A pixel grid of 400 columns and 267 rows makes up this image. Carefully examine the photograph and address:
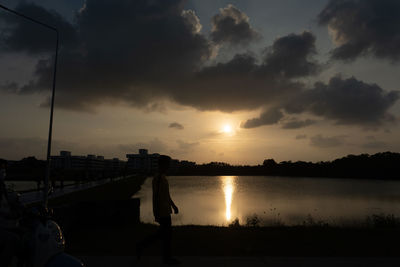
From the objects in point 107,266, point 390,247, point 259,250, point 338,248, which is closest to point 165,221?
point 107,266

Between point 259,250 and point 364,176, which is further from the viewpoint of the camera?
point 364,176

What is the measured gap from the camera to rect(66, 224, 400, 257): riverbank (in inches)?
262

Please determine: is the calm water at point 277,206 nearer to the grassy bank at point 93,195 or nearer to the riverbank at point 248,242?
the grassy bank at point 93,195

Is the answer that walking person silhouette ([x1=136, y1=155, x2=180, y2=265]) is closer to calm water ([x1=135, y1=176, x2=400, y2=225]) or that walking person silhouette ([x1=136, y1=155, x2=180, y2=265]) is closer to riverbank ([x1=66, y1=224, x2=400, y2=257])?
riverbank ([x1=66, y1=224, x2=400, y2=257])

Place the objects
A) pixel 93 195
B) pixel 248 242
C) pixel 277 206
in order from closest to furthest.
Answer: pixel 248 242 → pixel 93 195 → pixel 277 206

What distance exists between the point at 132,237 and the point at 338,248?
15.9 feet

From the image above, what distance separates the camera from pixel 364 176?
13388 centimetres

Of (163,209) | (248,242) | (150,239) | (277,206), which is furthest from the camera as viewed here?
(277,206)

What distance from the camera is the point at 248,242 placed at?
24.1 feet

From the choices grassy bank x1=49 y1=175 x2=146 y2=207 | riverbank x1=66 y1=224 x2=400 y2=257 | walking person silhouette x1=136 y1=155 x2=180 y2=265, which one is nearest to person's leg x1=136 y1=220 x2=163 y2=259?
walking person silhouette x1=136 y1=155 x2=180 y2=265

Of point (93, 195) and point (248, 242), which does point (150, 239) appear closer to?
point (248, 242)

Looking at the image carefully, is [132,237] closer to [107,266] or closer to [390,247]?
[107,266]

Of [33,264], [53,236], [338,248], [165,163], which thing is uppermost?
[165,163]

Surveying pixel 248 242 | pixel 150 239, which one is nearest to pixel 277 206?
pixel 248 242
